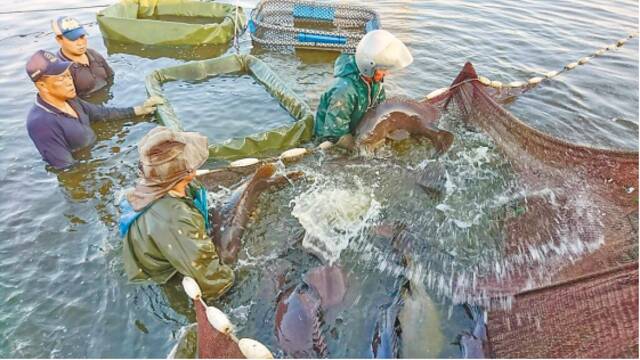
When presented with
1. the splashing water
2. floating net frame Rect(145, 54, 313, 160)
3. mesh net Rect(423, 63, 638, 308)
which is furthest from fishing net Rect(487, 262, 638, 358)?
floating net frame Rect(145, 54, 313, 160)

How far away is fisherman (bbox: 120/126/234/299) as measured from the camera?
3428mm

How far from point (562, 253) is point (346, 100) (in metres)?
3.01

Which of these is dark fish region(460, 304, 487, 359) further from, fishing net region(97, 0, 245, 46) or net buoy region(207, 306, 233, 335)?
fishing net region(97, 0, 245, 46)

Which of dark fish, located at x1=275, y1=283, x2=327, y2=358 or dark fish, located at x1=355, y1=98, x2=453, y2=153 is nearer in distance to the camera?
dark fish, located at x1=275, y1=283, x2=327, y2=358

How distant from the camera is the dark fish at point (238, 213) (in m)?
4.35

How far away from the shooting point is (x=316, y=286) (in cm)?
401

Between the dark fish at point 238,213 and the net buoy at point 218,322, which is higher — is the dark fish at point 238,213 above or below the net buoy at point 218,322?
below

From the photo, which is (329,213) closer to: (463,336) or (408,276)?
(408,276)

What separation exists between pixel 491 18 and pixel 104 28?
8729 mm

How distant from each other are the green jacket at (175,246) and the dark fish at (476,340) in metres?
2.02

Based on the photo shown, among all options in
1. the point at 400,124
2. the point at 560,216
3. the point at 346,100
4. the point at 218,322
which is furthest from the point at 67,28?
the point at 560,216

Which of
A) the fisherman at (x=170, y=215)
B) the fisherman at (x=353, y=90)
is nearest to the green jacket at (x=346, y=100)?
the fisherman at (x=353, y=90)

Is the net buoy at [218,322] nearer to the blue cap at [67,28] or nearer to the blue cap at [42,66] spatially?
the blue cap at [42,66]

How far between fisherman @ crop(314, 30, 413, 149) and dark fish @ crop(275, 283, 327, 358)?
2.66 meters
